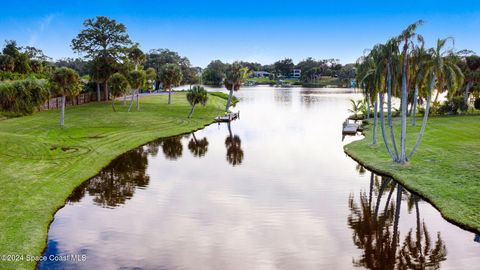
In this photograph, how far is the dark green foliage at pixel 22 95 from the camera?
4691 centimetres

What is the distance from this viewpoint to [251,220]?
87.1 ft

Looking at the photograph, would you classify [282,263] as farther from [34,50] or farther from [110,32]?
[34,50]

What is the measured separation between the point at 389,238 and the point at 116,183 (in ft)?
75.7

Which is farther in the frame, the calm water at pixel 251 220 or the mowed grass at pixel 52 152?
the mowed grass at pixel 52 152

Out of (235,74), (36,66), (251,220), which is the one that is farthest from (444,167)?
(36,66)

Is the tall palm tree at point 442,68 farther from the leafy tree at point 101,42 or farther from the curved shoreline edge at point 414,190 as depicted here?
the leafy tree at point 101,42

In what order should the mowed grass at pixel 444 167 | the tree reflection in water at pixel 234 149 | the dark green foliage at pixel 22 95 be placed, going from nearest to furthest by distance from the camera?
the mowed grass at pixel 444 167 → the tree reflection in water at pixel 234 149 → the dark green foliage at pixel 22 95

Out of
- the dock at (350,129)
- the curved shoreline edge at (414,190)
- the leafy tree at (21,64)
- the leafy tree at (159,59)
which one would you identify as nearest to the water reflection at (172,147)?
the curved shoreline edge at (414,190)

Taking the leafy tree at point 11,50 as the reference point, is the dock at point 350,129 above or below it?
below

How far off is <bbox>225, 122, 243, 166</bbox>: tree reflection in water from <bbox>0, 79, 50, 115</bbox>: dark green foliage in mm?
24756

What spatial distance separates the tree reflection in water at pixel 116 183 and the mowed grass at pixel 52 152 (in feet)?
2.90

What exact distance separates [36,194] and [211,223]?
13.9 m

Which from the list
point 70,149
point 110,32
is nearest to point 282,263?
point 70,149

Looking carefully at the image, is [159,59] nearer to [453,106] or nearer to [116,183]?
[453,106]
